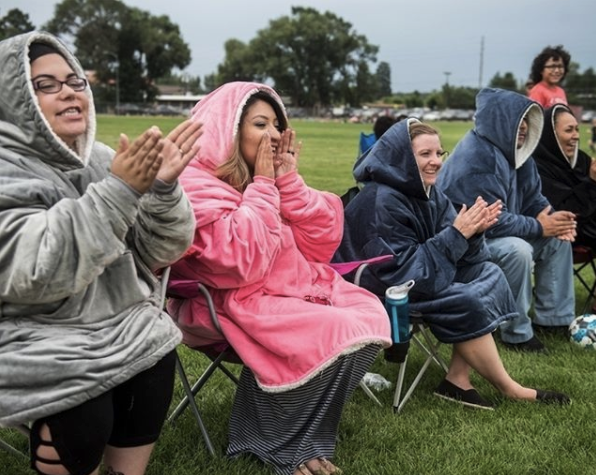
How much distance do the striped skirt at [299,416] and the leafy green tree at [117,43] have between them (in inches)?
3181

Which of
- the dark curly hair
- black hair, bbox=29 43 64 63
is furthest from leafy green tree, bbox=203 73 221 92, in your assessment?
black hair, bbox=29 43 64 63

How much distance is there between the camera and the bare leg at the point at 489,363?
3.82 metres

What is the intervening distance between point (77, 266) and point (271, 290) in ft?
3.77

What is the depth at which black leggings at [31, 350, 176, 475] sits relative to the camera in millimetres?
2303

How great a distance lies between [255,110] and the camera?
10.9 feet

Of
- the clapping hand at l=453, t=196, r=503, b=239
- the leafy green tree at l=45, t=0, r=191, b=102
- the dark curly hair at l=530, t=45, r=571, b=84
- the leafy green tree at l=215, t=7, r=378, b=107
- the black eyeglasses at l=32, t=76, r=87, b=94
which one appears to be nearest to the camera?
the black eyeglasses at l=32, t=76, r=87, b=94

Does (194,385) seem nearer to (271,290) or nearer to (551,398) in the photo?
(271,290)

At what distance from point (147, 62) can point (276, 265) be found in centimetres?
8537

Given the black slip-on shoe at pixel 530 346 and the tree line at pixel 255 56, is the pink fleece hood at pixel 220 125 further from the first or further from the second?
the tree line at pixel 255 56

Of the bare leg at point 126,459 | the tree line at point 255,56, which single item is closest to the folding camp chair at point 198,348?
the bare leg at point 126,459

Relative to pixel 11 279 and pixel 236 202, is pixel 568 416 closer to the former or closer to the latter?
pixel 236 202

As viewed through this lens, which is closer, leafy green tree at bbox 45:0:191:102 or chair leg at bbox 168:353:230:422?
chair leg at bbox 168:353:230:422

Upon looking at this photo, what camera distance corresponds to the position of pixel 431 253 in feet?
12.4

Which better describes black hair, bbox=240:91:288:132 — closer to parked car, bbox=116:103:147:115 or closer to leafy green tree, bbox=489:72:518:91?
parked car, bbox=116:103:147:115
